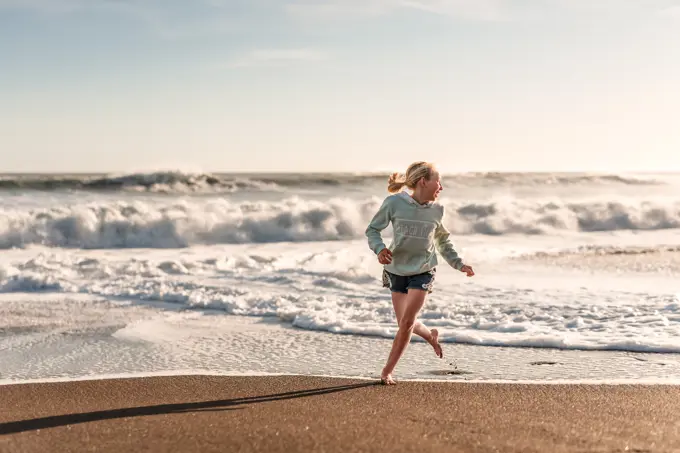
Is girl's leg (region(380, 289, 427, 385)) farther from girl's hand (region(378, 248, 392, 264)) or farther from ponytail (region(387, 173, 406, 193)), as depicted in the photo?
ponytail (region(387, 173, 406, 193))

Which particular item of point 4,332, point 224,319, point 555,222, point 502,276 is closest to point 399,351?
point 224,319

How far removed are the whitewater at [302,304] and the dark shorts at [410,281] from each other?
771 millimetres

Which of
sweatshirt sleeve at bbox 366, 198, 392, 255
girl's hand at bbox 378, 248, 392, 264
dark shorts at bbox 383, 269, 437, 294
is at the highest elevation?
sweatshirt sleeve at bbox 366, 198, 392, 255

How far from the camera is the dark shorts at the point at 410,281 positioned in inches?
193

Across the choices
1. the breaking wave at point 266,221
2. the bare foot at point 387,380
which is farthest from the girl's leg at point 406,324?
the breaking wave at point 266,221

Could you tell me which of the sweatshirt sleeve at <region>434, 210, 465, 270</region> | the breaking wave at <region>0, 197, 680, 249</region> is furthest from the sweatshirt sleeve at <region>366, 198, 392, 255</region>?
the breaking wave at <region>0, 197, 680, 249</region>

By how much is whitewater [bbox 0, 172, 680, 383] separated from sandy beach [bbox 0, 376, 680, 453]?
0.52 meters

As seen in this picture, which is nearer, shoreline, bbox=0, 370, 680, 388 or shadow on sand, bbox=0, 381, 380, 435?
shadow on sand, bbox=0, 381, 380, 435

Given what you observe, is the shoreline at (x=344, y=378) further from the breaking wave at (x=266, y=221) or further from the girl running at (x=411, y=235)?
the breaking wave at (x=266, y=221)

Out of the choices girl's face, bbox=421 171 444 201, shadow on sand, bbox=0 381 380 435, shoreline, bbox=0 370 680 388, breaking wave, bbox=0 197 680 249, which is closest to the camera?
shadow on sand, bbox=0 381 380 435

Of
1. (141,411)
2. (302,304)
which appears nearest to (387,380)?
(141,411)

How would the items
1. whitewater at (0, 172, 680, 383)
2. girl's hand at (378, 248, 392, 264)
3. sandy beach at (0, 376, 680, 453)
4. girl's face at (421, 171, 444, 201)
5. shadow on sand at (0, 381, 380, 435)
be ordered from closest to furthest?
sandy beach at (0, 376, 680, 453)
shadow on sand at (0, 381, 380, 435)
girl's hand at (378, 248, 392, 264)
girl's face at (421, 171, 444, 201)
whitewater at (0, 172, 680, 383)

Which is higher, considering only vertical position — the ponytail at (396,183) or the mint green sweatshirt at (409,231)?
the ponytail at (396,183)

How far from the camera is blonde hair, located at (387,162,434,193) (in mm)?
4887
